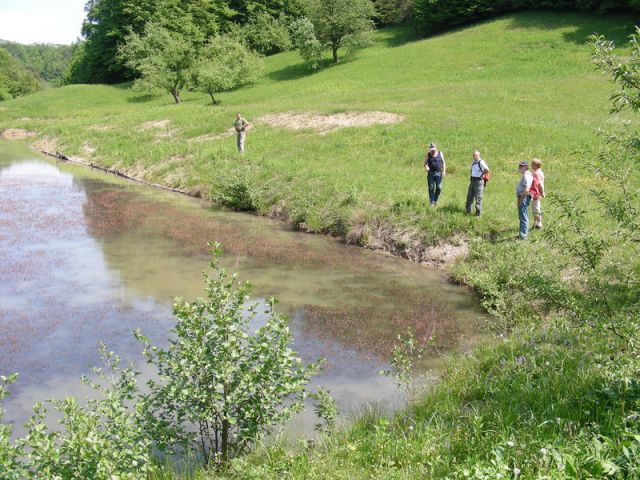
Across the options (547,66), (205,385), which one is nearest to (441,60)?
(547,66)

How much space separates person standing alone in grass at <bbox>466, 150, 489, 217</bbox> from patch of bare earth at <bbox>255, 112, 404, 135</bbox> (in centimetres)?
1462

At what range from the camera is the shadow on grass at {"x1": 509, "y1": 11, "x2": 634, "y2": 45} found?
2046 inches

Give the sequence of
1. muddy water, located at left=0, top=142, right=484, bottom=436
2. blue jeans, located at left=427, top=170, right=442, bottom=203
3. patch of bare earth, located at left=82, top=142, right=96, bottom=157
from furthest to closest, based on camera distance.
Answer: patch of bare earth, located at left=82, top=142, right=96, bottom=157, blue jeans, located at left=427, top=170, right=442, bottom=203, muddy water, located at left=0, top=142, right=484, bottom=436

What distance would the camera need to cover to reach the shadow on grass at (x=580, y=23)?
51969mm

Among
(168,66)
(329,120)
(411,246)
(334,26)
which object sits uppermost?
(334,26)

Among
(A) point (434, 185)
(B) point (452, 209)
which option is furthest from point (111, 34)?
(B) point (452, 209)

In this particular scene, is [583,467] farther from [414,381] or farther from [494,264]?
[494,264]

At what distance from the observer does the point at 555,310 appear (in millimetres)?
12805

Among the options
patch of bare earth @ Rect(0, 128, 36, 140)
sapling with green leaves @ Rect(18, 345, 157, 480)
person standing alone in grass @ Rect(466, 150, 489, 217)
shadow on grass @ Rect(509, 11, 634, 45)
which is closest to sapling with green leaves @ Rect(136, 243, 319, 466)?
sapling with green leaves @ Rect(18, 345, 157, 480)

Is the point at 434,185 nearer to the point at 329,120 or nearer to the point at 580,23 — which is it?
the point at 329,120

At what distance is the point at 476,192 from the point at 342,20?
50617 mm

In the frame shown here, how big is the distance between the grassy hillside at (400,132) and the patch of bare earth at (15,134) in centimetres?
89

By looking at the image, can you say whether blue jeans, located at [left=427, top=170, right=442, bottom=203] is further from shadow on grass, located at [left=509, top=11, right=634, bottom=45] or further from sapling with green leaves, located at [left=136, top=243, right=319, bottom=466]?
shadow on grass, located at [left=509, top=11, right=634, bottom=45]

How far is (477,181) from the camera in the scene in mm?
19000
